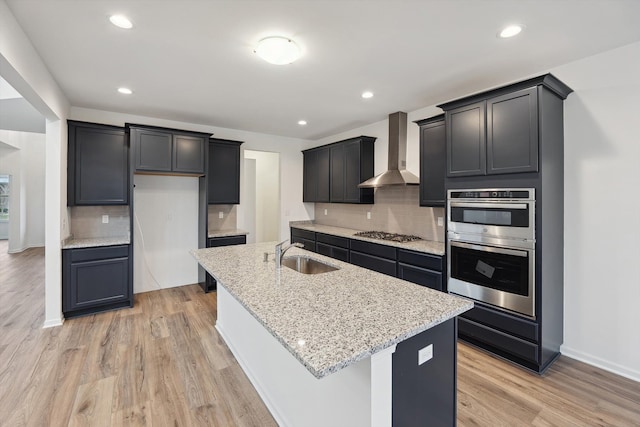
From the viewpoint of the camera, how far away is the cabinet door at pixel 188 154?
4.16 m

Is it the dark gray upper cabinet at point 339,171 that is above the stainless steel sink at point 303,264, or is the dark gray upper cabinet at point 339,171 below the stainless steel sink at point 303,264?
above

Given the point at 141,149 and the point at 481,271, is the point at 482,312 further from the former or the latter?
the point at 141,149

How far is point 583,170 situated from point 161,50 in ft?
12.2

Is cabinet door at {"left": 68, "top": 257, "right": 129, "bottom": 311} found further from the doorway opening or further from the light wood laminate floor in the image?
the doorway opening

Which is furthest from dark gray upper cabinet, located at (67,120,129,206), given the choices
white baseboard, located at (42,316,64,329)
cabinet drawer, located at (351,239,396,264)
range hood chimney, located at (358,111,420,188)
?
range hood chimney, located at (358,111,420,188)

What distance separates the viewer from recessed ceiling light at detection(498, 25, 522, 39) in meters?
2.08

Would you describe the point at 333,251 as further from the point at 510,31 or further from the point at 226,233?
the point at 510,31

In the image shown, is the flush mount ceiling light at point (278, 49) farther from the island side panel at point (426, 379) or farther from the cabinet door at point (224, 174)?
the cabinet door at point (224, 174)

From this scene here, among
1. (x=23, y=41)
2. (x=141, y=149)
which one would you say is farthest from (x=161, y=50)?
(x=141, y=149)

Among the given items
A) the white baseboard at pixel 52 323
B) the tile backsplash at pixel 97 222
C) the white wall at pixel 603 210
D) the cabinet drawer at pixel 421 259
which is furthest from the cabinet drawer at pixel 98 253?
the white wall at pixel 603 210

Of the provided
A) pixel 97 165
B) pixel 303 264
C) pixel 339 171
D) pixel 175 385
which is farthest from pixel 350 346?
pixel 97 165

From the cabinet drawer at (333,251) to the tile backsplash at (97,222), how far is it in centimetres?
289

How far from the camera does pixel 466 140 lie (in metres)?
2.87

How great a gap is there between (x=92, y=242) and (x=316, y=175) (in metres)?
3.46
